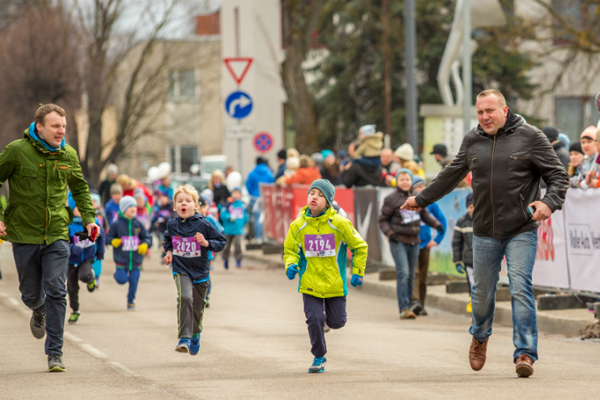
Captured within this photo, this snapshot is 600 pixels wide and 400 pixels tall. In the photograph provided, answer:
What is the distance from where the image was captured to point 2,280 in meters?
17.1

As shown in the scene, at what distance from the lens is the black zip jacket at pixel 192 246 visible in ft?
30.3

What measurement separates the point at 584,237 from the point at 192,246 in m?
4.61

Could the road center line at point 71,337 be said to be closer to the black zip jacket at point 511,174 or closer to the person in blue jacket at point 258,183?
→ the black zip jacket at point 511,174

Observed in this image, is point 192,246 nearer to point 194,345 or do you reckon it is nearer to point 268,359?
point 194,345

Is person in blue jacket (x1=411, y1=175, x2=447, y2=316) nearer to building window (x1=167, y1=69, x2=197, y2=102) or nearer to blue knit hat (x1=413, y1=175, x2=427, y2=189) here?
blue knit hat (x1=413, y1=175, x2=427, y2=189)

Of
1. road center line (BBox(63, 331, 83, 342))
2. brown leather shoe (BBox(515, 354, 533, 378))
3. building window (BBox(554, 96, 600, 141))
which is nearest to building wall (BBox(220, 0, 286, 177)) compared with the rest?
building window (BBox(554, 96, 600, 141))

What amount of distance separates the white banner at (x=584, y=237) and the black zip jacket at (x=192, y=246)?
428 cm

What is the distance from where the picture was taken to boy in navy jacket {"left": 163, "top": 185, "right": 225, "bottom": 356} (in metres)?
9.07

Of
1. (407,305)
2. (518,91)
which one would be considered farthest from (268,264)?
(518,91)

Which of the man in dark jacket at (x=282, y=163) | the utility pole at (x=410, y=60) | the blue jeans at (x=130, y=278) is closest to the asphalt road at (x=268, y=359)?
the blue jeans at (x=130, y=278)

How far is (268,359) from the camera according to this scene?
29.1 ft

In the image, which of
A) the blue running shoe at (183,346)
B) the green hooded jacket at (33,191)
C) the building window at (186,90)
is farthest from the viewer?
the building window at (186,90)

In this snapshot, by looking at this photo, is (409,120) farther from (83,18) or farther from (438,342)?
(83,18)

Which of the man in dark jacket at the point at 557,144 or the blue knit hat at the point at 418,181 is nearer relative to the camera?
the blue knit hat at the point at 418,181
